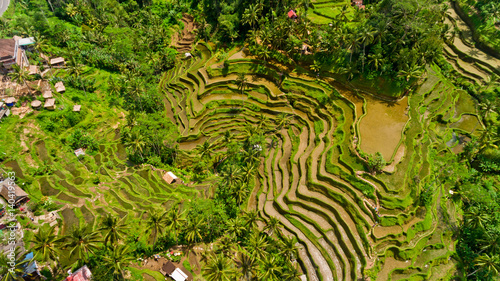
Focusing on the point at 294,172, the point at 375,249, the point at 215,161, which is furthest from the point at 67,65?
the point at 375,249

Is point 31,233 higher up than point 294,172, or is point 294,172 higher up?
point 294,172

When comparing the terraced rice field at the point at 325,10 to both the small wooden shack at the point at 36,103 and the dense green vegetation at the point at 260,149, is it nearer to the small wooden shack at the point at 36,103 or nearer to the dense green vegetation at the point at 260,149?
the dense green vegetation at the point at 260,149

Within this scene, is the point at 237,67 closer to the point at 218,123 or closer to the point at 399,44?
the point at 218,123

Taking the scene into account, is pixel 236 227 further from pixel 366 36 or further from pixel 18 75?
pixel 18 75

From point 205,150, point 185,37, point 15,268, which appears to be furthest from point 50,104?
point 185,37

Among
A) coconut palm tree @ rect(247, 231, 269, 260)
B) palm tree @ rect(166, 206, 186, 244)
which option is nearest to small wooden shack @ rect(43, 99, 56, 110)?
palm tree @ rect(166, 206, 186, 244)

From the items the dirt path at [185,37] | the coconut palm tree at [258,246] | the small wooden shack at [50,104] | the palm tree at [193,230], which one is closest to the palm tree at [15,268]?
the palm tree at [193,230]
